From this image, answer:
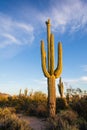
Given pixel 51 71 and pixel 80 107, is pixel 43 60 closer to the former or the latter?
pixel 51 71

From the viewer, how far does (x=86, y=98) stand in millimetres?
17469

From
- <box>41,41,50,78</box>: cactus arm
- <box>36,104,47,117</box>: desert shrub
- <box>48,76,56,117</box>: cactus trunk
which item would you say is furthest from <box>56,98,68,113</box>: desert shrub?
<box>41,41,50,78</box>: cactus arm

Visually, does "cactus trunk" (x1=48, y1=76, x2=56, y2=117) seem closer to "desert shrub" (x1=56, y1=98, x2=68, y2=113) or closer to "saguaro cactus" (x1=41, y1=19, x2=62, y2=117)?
"saguaro cactus" (x1=41, y1=19, x2=62, y2=117)

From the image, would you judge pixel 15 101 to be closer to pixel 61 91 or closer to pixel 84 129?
pixel 61 91

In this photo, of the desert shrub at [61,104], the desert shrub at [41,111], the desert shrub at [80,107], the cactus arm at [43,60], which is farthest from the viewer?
the desert shrub at [61,104]

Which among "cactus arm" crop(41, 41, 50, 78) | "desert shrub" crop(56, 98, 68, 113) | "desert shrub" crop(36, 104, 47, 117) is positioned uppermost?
"cactus arm" crop(41, 41, 50, 78)

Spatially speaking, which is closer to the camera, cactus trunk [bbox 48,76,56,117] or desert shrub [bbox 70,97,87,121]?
Result: desert shrub [bbox 70,97,87,121]

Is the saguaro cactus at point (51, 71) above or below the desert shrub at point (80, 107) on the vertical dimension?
above

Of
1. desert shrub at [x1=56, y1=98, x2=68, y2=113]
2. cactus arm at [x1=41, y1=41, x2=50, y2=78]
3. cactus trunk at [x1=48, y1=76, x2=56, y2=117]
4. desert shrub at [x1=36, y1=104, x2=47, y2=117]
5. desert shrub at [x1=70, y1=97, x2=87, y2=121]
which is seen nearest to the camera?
desert shrub at [x1=70, y1=97, x2=87, y2=121]

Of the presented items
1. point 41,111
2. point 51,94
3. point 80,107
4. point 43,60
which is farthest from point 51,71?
point 41,111

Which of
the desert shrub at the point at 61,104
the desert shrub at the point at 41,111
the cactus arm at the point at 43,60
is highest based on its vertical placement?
the cactus arm at the point at 43,60

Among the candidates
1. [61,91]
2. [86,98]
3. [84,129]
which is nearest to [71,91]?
[61,91]

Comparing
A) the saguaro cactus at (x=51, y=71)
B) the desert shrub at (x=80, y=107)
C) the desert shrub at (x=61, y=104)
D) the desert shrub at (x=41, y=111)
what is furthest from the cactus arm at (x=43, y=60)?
the desert shrub at (x=61, y=104)

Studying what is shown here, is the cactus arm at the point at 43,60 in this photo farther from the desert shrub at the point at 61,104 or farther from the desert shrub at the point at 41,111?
the desert shrub at the point at 61,104
